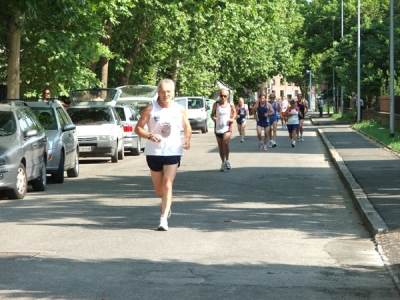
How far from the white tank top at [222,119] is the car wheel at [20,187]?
6669mm

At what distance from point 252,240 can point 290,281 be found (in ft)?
8.61

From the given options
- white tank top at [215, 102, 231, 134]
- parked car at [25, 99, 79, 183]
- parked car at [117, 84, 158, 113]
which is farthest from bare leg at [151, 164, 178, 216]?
parked car at [117, 84, 158, 113]

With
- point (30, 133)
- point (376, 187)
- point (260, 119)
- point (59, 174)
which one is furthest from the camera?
point (260, 119)

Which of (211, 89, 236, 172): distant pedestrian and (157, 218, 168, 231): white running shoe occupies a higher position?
(211, 89, 236, 172): distant pedestrian

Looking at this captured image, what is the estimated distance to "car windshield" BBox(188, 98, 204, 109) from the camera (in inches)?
1957

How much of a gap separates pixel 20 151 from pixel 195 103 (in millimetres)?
35236

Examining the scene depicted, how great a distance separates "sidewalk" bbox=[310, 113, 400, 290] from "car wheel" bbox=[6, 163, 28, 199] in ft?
16.0

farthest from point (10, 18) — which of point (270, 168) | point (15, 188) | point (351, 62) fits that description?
point (351, 62)

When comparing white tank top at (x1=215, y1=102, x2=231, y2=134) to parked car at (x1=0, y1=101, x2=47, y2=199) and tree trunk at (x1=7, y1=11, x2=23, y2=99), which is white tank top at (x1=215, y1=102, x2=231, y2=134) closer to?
parked car at (x1=0, y1=101, x2=47, y2=199)

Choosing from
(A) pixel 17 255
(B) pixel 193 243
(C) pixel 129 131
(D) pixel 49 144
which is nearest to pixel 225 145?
(D) pixel 49 144

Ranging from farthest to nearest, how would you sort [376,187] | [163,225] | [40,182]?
1. [40,182]
2. [376,187]
3. [163,225]

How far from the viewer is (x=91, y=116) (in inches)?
1021

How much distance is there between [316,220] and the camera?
1255 centimetres

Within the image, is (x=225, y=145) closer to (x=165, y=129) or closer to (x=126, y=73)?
(x=165, y=129)
